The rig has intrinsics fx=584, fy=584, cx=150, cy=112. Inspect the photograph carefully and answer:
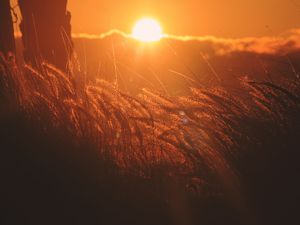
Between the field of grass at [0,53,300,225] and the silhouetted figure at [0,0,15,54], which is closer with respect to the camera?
the field of grass at [0,53,300,225]

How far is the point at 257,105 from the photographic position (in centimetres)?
364

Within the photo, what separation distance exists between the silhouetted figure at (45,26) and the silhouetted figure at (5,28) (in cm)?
40

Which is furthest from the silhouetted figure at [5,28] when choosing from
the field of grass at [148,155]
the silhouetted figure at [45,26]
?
the field of grass at [148,155]

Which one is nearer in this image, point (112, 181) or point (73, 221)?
point (73, 221)

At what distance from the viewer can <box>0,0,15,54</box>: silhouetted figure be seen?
5391 mm

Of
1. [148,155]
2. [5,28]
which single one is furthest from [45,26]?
[148,155]

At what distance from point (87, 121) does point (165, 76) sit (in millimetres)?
745

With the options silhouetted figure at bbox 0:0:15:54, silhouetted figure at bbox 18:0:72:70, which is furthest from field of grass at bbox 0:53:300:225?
silhouetted figure at bbox 18:0:72:70

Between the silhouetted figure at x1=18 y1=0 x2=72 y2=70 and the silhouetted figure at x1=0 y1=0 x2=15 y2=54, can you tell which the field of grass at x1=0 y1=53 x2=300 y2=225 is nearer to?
the silhouetted figure at x1=0 y1=0 x2=15 y2=54

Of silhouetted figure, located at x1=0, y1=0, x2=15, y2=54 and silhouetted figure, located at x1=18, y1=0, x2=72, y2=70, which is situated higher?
silhouetted figure, located at x1=18, y1=0, x2=72, y2=70

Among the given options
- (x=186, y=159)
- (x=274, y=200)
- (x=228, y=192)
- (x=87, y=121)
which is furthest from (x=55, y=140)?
(x=274, y=200)

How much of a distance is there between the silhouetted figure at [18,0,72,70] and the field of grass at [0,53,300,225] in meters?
2.25

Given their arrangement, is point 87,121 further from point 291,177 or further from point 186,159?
point 291,177

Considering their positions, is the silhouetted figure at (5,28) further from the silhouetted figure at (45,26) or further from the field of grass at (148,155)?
the field of grass at (148,155)
